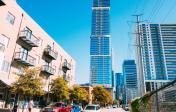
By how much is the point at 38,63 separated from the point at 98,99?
4983 centimetres

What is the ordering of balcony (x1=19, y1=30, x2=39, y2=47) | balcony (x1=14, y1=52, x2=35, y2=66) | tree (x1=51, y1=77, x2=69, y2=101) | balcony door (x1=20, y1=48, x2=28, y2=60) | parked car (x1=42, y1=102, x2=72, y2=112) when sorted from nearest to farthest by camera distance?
parked car (x1=42, y1=102, x2=72, y2=112) < balcony (x1=14, y1=52, x2=35, y2=66) < balcony door (x1=20, y1=48, x2=28, y2=60) < balcony (x1=19, y1=30, x2=39, y2=47) < tree (x1=51, y1=77, x2=69, y2=101)

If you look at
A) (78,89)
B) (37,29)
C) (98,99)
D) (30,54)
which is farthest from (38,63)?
(98,99)

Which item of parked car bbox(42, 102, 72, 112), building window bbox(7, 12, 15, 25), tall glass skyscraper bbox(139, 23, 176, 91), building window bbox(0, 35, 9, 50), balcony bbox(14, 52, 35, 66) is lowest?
parked car bbox(42, 102, 72, 112)

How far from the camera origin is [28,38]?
2922cm

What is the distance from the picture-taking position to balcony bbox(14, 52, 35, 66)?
27.5 m

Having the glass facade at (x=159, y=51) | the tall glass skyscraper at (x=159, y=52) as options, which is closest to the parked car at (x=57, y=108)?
the tall glass skyscraper at (x=159, y=52)

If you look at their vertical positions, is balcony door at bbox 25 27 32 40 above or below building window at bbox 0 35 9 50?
above

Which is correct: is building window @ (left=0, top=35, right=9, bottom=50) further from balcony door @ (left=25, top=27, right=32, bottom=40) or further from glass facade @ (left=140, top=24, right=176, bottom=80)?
glass facade @ (left=140, top=24, right=176, bottom=80)

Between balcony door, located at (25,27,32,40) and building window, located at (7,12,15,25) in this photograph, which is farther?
balcony door, located at (25,27,32,40)

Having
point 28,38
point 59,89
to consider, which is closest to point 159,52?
point 59,89

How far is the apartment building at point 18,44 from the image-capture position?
25.1 metres

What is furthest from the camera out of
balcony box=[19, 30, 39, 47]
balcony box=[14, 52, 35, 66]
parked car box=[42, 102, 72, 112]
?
balcony box=[19, 30, 39, 47]

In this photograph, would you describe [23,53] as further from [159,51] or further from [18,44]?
[159,51]

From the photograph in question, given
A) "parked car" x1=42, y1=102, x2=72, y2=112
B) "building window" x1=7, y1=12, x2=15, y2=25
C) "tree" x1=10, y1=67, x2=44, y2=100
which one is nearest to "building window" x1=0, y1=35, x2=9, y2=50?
"building window" x1=7, y1=12, x2=15, y2=25
